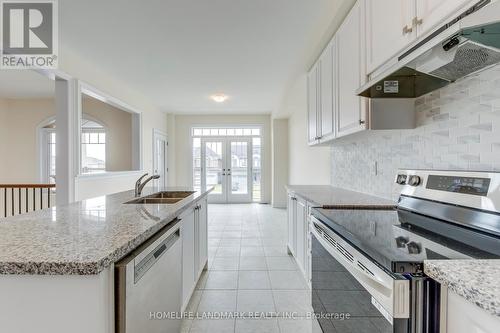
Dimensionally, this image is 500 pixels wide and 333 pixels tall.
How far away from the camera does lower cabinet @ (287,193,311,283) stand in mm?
2400

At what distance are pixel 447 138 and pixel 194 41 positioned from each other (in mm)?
2805

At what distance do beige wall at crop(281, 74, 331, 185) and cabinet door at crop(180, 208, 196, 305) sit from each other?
2.15 meters

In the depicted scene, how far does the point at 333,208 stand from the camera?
177cm

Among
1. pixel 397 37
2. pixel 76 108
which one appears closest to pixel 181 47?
pixel 76 108

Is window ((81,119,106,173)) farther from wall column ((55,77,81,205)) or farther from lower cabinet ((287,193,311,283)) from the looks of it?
lower cabinet ((287,193,311,283))

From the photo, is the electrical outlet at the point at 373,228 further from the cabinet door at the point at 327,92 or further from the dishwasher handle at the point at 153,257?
the cabinet door at the point at 327,92

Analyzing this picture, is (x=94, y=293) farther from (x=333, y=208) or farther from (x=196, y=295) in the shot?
(x=196, y=295)

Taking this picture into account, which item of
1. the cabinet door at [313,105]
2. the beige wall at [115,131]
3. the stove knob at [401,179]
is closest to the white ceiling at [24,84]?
the beige wall at [115,131]

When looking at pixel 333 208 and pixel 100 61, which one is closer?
pixel 333 208

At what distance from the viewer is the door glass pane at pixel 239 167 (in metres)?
8.16

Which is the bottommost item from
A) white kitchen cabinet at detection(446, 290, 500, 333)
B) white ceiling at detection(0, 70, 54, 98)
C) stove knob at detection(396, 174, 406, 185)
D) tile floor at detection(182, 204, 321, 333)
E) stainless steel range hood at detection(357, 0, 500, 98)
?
tile floor at detection(182, 204, 321, 333)

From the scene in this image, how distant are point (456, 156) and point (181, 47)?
3124mm

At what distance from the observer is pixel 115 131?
636cm

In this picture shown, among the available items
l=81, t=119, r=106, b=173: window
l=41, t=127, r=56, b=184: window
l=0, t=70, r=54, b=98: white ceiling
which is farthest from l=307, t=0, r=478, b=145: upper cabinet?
l=41, t=127, r=56, b=184: window
